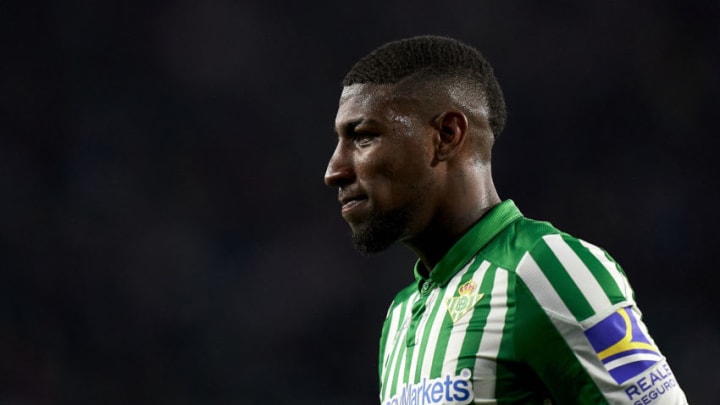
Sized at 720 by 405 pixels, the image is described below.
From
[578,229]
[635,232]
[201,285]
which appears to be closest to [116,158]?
[201,285]

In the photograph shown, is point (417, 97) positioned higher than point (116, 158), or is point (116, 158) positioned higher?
point (417, 97)

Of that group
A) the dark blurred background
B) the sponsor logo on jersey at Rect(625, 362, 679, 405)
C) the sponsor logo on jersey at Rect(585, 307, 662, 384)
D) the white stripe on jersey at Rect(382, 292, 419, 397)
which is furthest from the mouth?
the dark blurred background

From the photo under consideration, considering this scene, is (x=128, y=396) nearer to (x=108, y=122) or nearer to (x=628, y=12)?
(x=108, y=122)

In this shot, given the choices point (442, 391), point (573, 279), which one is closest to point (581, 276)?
point (573, 279)

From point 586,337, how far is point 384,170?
563 millimetres

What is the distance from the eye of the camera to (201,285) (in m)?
6.30

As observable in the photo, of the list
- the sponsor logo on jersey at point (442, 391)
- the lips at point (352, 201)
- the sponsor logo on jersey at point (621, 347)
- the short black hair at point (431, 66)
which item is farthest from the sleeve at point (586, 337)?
the short black hair at point (431, 66)

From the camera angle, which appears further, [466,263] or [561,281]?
[466,263]

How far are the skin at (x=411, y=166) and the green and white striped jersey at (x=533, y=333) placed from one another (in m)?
0.08

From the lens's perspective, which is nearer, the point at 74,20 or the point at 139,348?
the point at 139,348

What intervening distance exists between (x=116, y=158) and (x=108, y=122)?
30 centimetres

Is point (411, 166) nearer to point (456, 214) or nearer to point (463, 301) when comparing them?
point (456, 214)

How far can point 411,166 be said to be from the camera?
1.87 m

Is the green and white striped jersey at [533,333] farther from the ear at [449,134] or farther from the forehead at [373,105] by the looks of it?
the forehead at [373,105]
